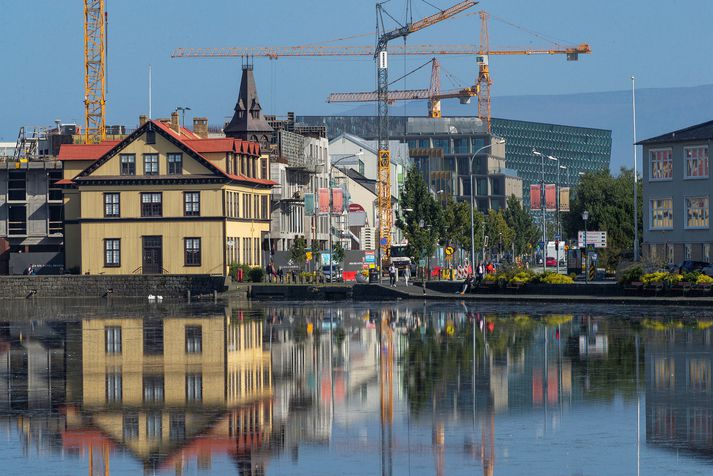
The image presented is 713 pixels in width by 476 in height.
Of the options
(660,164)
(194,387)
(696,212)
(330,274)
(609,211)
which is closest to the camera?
(194,387)

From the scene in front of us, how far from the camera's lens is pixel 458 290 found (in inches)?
2960

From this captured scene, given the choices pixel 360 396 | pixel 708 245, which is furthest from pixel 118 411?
pixel 708 245

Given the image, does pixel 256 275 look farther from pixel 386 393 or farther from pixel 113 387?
pixel 386 393

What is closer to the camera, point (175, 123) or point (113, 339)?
point (113, 339)

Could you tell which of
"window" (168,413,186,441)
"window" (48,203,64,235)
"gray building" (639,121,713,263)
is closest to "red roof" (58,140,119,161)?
"window" (48,203,64,235)

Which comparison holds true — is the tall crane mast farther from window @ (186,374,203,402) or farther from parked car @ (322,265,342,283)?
window @ (186,374,203,402)

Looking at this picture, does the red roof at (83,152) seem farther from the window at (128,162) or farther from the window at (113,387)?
the window at (113,387)

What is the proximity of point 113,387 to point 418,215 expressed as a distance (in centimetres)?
7483

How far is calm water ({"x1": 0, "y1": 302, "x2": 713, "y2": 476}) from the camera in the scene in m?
20.1

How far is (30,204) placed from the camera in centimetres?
11062

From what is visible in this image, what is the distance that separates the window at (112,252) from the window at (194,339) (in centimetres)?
4387

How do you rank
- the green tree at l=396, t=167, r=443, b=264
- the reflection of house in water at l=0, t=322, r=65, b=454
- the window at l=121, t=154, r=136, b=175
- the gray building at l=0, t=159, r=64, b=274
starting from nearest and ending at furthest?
the reflection of house in water at l=0, t=322, r=65, b=454 → the window at l=121, t=154, r=136, b=175 → the green tree at l=396, t=167, r=443, b=264 → the gray building at l=0, t=159, r=64, b=274

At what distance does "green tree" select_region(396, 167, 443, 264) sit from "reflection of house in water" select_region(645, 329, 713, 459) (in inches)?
2399

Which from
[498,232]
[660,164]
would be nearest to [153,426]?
[660,164]
